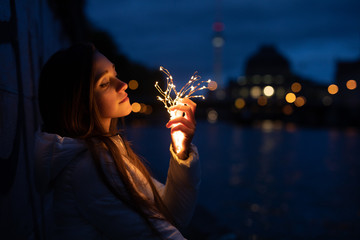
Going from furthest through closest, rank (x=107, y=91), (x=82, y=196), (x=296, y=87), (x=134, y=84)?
(x=296, y=87), (x=134, y=84), (x=107, y=91), (x=82, y=196)

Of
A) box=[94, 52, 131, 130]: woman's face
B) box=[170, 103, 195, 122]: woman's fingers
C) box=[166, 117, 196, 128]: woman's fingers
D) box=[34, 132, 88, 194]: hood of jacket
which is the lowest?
box=[34, 132, 88, 194]: hood of jacket

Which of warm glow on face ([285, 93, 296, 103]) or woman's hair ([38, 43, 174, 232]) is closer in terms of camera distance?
woman's hair ([38, 43, 174, 232])

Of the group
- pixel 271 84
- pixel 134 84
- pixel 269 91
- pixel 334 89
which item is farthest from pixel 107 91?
pixel 271 84

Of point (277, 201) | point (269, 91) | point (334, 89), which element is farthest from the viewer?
point (269, 91)

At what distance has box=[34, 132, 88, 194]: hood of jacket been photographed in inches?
58.7

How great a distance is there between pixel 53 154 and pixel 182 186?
0.80m

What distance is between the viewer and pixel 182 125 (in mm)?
1629

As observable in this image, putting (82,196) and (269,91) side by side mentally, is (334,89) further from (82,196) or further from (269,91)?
(82,196)

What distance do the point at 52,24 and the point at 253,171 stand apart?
1137 cm

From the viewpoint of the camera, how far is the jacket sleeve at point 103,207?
1474mm

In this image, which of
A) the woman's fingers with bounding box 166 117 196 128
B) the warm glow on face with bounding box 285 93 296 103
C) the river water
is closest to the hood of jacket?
the woman's fingers with bounding box 166 117 196 128

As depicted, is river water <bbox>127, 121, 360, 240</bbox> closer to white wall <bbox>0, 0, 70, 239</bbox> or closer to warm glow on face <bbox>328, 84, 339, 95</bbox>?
white wall <bbox>0, 0, 70, 239</bbox>

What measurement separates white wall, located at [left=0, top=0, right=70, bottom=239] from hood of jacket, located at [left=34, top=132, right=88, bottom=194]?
631mm

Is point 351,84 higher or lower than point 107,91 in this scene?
higher
